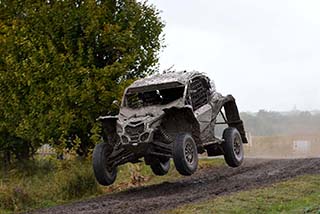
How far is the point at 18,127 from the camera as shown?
19.2 m

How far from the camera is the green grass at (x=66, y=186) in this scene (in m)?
14.3

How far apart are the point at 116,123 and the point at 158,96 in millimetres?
1457

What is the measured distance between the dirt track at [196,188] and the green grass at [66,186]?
1.26m

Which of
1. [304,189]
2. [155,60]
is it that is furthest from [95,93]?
[304,189]

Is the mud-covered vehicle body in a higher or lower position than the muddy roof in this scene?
lower

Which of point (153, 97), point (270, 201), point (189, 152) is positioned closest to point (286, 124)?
point (153, 97)

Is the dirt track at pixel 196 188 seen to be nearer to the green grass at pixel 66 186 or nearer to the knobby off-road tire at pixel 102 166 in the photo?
the knobby off-road tire at pixel 102 166

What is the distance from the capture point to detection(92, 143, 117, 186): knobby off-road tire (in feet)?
45.9

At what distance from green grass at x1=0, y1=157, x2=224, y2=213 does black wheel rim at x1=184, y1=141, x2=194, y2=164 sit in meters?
2.94

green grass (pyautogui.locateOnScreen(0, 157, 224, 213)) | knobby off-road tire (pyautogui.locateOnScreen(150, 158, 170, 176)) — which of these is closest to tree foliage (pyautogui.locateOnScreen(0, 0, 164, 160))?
green grass (pyautogui.locateOnScreen(0, 157, 224, 213))

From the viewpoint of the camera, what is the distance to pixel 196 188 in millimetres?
13609

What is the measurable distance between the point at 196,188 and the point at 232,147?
87.8 inches

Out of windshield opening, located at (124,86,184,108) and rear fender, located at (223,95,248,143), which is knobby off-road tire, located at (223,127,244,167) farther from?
windshield opening, located at (124,86,184,108)

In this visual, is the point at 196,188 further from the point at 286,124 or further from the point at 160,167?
the point at 286,124
